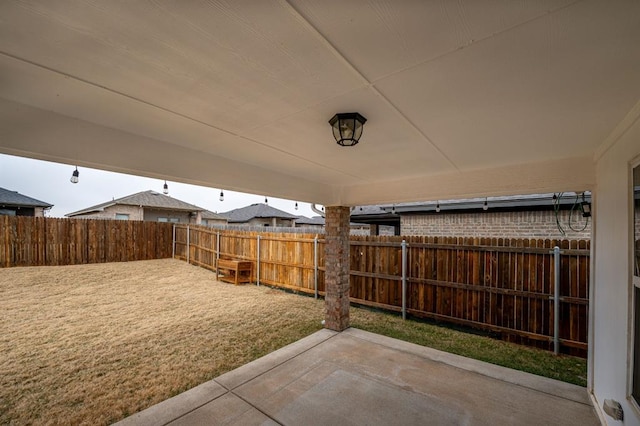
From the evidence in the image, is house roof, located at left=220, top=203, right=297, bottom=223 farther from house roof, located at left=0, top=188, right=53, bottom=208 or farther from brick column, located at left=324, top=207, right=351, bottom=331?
brick column, located at left=324, top=207, right=351, bottom=331

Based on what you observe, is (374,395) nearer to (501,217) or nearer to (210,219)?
(501,217)

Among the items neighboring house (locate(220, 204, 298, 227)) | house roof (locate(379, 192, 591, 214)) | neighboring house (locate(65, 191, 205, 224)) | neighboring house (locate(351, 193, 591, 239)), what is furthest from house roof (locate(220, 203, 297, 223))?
house roof (locate(379, 192, 591, 214))

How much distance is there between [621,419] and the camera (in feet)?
7.02

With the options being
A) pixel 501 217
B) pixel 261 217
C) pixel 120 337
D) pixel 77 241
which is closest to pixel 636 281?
pixel 501 217

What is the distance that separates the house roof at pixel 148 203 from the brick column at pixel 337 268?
16.0 m

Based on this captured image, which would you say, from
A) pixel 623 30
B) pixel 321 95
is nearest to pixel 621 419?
pixel 623 30

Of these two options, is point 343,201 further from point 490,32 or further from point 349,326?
point 490,32

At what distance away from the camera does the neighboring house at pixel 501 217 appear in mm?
5816

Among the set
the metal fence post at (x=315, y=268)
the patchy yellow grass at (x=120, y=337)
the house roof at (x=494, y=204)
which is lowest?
the patchy yellow grass at (x=120, y=337)

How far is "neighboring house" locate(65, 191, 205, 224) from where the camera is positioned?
1719cm

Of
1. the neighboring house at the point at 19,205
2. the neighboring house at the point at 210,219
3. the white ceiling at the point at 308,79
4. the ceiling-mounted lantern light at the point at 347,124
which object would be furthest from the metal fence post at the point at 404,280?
the neighboring house at the point at 210,219

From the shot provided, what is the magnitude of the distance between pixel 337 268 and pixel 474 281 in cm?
253

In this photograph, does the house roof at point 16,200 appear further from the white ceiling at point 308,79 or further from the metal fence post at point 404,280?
the metal fence post at point 404,280

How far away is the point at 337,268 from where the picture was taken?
5.23 metres
